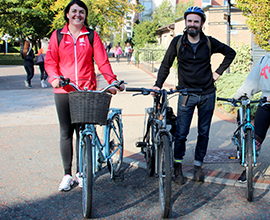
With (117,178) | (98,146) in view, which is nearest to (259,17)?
(117,178)

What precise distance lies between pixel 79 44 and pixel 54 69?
1.24ft

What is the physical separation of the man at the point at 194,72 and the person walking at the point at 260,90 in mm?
359

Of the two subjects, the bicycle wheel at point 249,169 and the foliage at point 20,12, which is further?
the foliage at point 20,12

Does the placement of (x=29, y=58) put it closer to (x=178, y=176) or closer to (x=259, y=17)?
(x=259, y=17)

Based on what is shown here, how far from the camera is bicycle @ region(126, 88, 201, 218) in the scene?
10.4 feet

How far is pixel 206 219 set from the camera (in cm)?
328

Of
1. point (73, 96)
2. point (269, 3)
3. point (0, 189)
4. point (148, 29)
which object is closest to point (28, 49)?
point (269, 3)


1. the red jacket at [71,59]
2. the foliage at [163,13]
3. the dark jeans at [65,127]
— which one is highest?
the foliage at [163,13]

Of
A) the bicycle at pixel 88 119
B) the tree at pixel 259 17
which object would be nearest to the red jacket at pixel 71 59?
the bicycle at pixel 88 119

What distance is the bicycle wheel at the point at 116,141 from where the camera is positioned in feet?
13.6

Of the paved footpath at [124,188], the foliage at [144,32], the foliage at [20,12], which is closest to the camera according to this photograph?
the paved footpath at [124,188]

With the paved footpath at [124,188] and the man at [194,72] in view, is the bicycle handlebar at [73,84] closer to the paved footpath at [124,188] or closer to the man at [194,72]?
the man at [194,72]

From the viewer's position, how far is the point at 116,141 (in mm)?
4238

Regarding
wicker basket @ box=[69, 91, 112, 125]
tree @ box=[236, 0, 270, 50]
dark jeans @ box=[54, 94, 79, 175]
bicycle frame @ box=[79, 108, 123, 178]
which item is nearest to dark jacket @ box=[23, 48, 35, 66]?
tree @ box=[236, 0, 270, 50]
